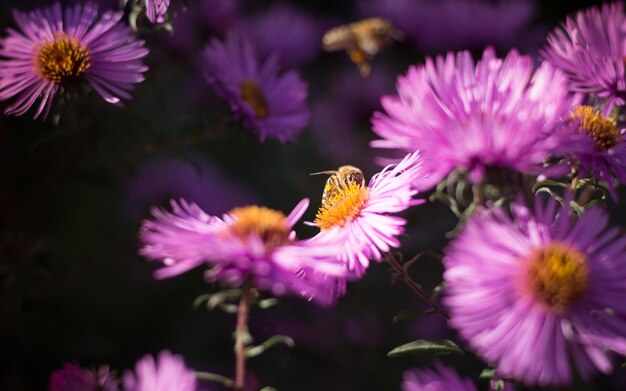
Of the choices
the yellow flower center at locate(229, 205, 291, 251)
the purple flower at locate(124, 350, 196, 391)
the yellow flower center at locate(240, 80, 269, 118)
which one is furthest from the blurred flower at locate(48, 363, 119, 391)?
the yellow flower center at locate(240, 80, 269, 118)

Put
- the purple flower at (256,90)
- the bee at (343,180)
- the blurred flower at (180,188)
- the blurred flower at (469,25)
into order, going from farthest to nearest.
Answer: the blurred flower at (469,25) < the blurred flower at (180,188) < the purple flower at (256,90) < the bee at (343,180)

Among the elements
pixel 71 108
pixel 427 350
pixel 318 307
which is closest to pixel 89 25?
pixel 71 108

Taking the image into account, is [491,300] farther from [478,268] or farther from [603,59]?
[603,59]

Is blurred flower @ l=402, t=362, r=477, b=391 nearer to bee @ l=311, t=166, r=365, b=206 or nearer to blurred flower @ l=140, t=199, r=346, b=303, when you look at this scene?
blurred flower @ l=140, t=199, r=346, b=303

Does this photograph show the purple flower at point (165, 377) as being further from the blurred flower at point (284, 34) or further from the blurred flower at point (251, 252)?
the blurred flower at point (284, 34)

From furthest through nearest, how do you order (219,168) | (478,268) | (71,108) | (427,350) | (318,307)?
(219,168) < (318,307) < (71,108) < (427,350) < (478,268)

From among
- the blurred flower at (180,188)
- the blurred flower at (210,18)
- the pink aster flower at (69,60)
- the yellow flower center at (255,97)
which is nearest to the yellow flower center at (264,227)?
the pink aster flower at (69,60)
